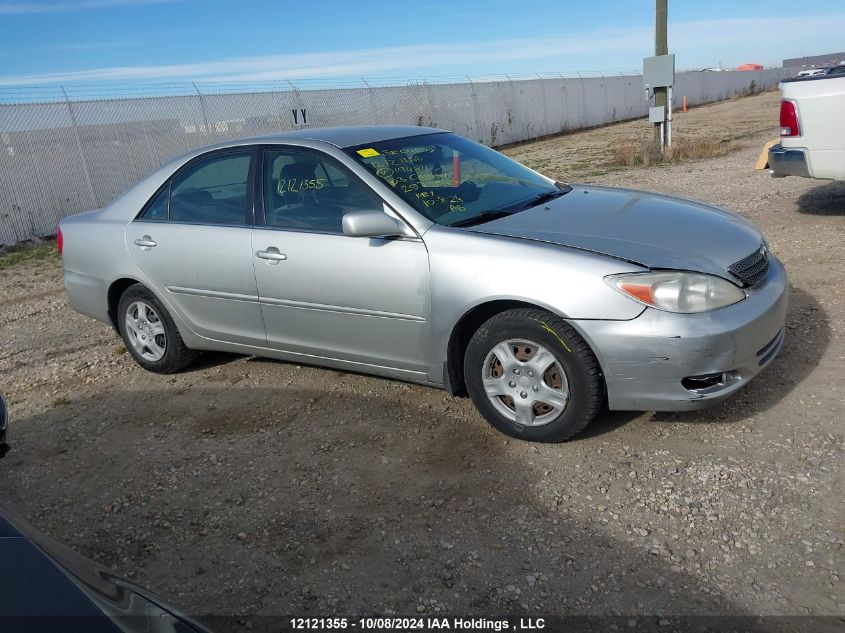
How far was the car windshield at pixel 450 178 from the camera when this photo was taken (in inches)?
171

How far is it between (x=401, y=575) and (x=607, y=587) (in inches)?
30.9

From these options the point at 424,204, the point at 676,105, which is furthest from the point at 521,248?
the point at 676,105

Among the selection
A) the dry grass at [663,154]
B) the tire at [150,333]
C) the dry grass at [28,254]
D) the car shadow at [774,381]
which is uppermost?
the tire at [150,333]

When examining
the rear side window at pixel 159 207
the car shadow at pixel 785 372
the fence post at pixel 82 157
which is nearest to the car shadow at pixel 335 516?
the car shadow at pixel 785 372

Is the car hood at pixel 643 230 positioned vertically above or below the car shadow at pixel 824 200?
above

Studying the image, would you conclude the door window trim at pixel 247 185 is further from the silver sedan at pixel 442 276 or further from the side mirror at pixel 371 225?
the side mirror at pixel 371 225

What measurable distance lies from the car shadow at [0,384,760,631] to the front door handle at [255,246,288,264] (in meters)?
0.91

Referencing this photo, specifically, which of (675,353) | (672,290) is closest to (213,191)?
(672,290)

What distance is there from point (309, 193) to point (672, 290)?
2.21m

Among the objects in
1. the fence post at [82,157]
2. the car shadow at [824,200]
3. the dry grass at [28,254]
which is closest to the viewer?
the car shadow at [824,200]

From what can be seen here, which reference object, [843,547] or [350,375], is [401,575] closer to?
[843,547]

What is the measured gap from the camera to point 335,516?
11.6ft

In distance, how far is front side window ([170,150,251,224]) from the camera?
4.91 meters

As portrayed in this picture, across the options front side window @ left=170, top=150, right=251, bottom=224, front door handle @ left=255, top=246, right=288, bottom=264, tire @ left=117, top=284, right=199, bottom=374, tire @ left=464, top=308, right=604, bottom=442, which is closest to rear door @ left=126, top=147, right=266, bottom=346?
front side window @ left=170, top=150, right=251, bottom=224
